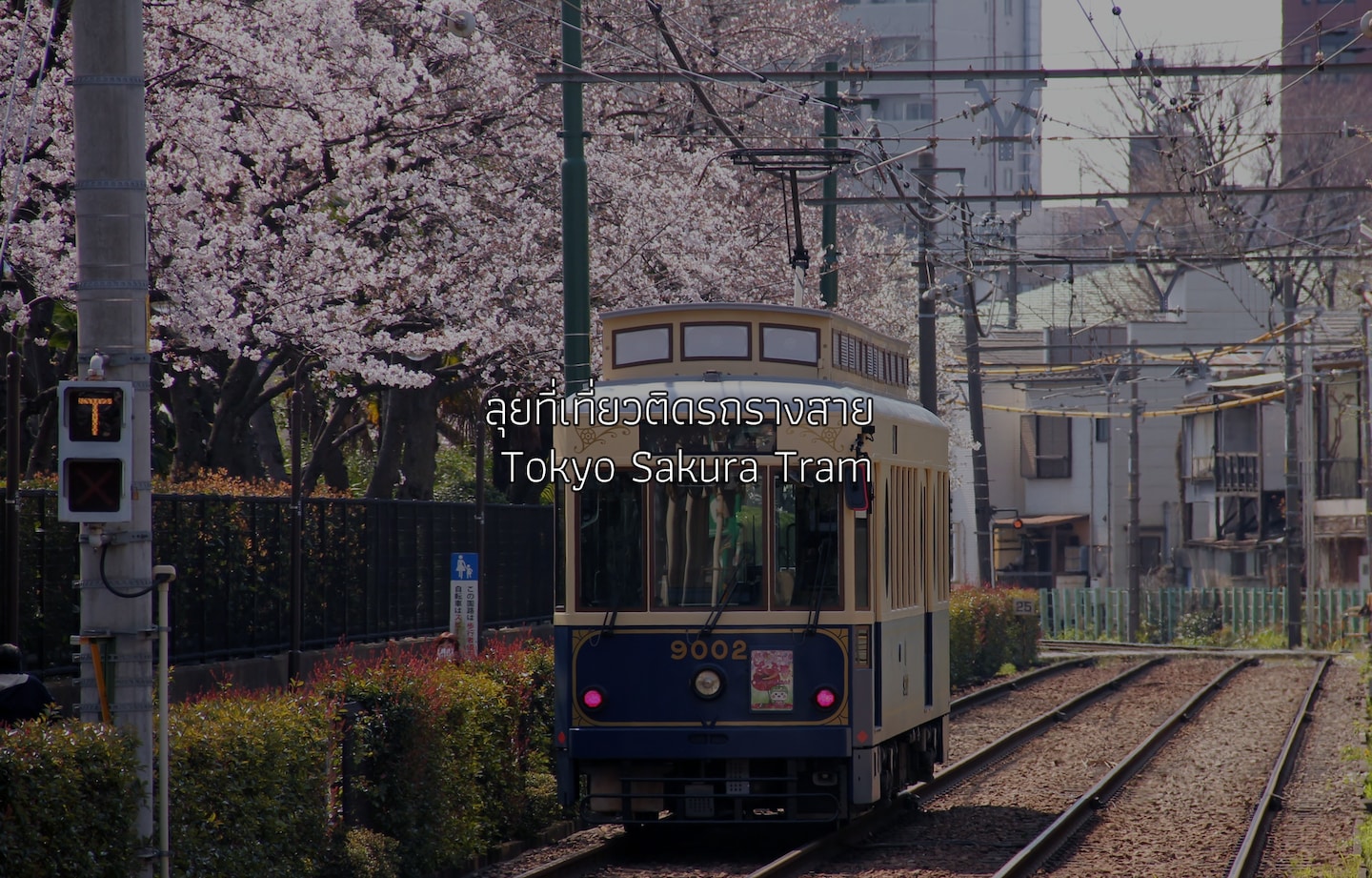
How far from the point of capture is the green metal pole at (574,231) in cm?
1371

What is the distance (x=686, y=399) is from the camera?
11641mm

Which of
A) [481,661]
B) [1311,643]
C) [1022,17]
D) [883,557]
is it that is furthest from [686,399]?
[1022,17]

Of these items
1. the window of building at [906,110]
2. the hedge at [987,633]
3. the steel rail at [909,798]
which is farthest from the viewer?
the window of building at [906,110]

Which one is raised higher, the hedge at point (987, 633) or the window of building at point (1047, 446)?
the window of building at point (1047, 446)

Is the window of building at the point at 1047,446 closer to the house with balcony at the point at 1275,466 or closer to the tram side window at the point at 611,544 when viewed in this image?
the house with balcony at the point at 1275,466

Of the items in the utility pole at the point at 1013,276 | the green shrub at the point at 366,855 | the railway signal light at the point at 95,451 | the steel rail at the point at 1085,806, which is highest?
the utility pole at the point at 1013,276

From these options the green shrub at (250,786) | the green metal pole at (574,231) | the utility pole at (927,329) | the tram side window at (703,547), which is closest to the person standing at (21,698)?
the green shrub at (250,786)

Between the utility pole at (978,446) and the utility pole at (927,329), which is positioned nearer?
the utility pole at (927,329)

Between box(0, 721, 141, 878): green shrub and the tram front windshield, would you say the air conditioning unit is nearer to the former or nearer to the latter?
the tram front windshield

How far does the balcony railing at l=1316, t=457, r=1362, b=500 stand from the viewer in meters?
44.1

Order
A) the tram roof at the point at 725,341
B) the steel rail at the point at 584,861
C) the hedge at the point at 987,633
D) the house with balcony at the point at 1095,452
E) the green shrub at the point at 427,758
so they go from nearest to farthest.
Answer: the green shrub at the point at 427,758 < the steel rail at the point at 584,861 < the tram roof at the point at 725,341 < the hedge at the point at 987,633 < the house with balcony at the point at 1095,452

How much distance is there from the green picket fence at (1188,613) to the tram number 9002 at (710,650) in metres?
30.9

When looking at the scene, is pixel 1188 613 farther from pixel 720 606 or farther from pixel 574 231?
pixel 720 606

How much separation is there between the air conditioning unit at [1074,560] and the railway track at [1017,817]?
105 ft
